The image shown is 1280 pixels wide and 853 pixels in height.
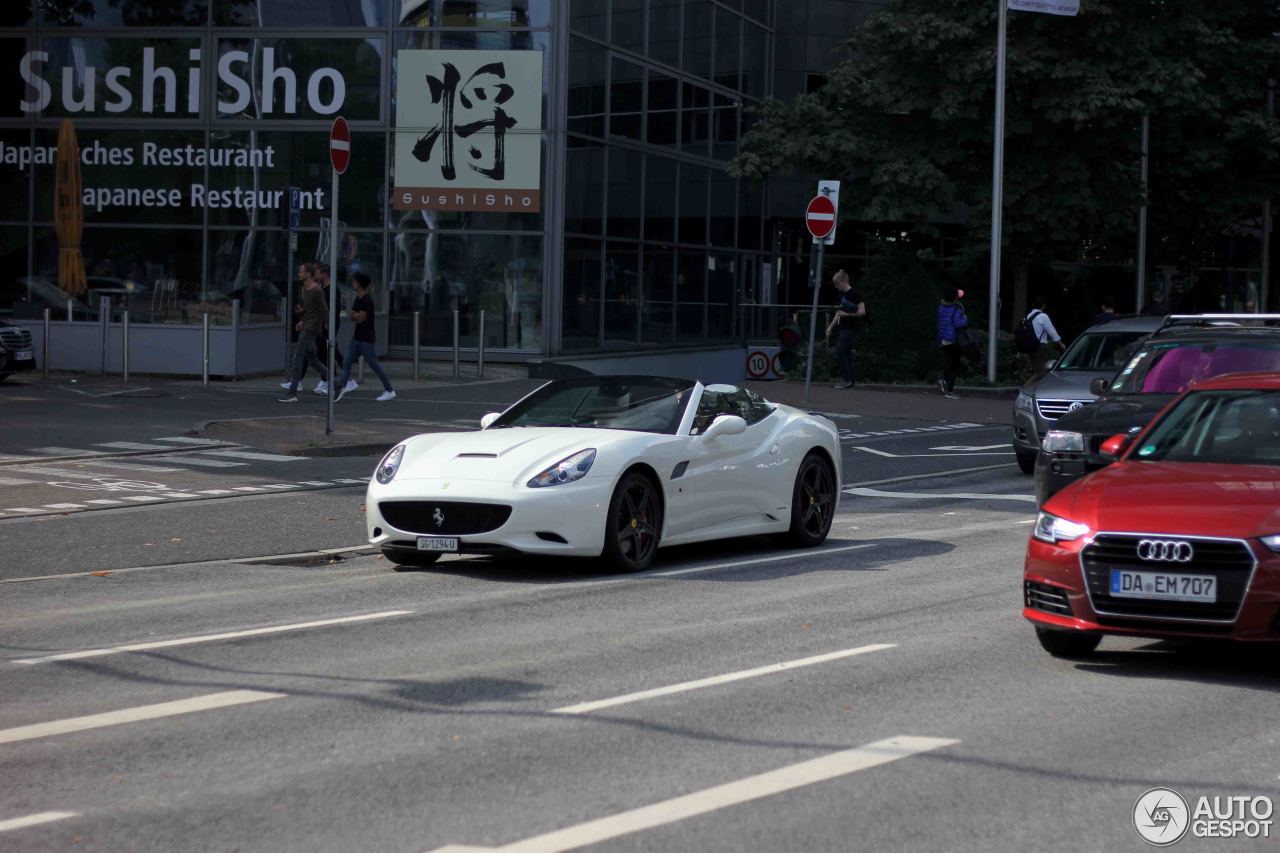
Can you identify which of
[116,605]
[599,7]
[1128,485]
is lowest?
[116,605]

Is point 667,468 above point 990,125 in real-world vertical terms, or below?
below

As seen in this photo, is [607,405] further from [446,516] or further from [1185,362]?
[1185,362]

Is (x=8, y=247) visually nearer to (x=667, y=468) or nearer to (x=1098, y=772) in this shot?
(x=667, y=468)

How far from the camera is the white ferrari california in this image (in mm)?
11664

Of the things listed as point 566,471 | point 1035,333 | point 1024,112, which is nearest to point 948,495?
point 566,471

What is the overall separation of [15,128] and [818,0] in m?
21.8

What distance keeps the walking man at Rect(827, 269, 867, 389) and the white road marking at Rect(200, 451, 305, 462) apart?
1429cm

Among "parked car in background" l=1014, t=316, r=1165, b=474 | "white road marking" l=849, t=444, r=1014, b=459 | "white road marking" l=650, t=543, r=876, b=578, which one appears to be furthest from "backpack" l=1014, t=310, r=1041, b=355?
"white road marking" l=650, t=543, r=876, b=578

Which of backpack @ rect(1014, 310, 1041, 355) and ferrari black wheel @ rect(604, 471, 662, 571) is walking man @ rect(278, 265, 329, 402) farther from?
ferrari black wheel @ rect(604, 471, 662, 571)

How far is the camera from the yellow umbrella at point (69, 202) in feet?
105

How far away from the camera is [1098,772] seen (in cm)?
664

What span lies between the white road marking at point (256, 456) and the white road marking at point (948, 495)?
596 centimetres

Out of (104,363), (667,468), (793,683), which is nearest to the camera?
(793,683)

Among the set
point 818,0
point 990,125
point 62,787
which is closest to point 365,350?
point 990,125
